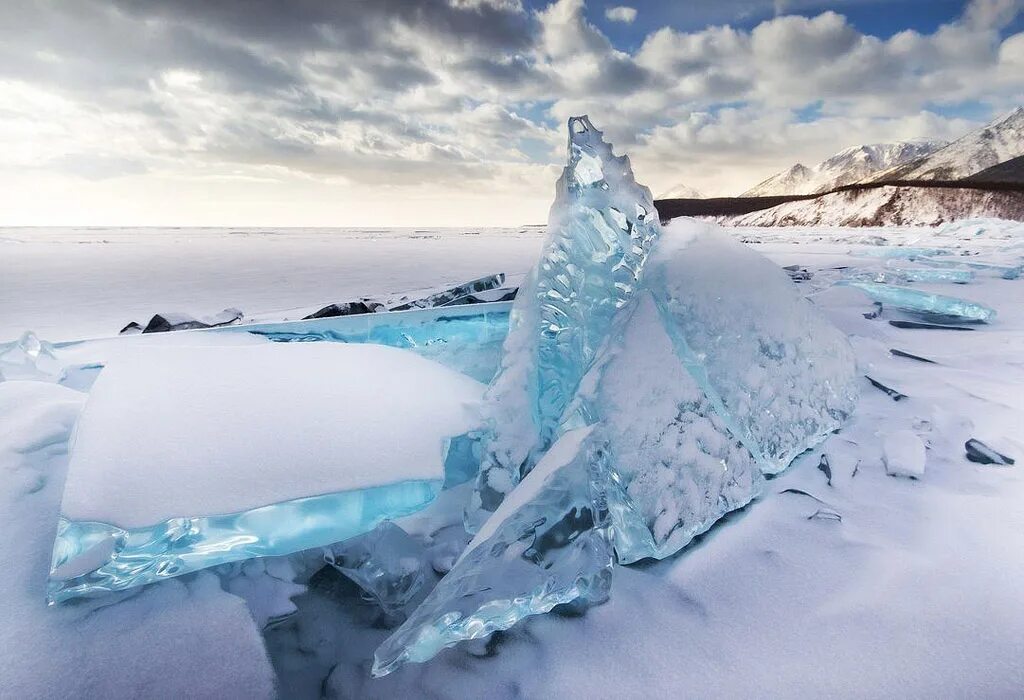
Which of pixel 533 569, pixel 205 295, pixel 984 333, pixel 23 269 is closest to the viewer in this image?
pixel 533 569

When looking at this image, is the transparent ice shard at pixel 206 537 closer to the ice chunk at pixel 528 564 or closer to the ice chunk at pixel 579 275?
the ice chunk at pixel 528 564

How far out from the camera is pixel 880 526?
3.40 feet

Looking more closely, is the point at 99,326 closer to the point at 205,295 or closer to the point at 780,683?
the point at 205,295

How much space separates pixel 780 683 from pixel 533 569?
386mm

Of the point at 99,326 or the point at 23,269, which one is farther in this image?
the point at 23,269

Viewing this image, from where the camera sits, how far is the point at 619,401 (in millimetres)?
1129

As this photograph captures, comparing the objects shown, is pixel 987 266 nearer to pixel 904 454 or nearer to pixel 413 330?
pixel 904 454

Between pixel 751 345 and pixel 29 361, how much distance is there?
9.48 ft

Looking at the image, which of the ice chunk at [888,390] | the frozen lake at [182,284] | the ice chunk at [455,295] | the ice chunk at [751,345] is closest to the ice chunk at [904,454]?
the ice chunk at [751,345]

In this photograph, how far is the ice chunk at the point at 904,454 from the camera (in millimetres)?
1227

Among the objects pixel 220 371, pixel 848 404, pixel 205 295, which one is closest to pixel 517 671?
pixel 220 371

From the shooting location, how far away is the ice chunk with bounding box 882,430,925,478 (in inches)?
48.3

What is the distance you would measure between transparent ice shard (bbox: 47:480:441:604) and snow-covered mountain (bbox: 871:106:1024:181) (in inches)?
2963

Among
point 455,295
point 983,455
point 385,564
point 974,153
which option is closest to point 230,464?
point 385,564
